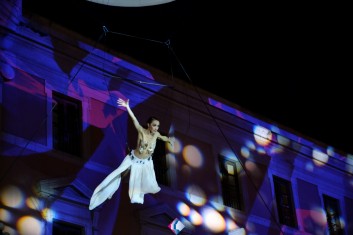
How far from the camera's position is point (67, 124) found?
16.8 meters

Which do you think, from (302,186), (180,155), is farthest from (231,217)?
(302,186)

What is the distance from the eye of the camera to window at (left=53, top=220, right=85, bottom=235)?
1523 centimetres

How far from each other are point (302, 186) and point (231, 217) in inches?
135

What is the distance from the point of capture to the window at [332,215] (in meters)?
21.9

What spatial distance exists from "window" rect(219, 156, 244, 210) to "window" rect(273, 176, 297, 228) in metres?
1.41

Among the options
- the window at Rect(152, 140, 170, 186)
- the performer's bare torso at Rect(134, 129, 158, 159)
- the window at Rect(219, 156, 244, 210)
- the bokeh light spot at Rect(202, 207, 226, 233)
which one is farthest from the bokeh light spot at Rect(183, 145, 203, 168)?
the performer's bare torso at Rect(134, 129, 158, 159)

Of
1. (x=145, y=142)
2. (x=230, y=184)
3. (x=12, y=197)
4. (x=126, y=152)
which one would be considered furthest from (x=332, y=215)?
(x=12, y=197)

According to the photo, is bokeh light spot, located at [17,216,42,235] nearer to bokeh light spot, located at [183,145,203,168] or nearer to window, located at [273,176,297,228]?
bokeh light spot, located at [183,145,203,168]

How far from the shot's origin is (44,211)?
14992mm

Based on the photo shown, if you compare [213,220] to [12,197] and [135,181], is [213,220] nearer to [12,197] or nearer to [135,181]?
[135,181]

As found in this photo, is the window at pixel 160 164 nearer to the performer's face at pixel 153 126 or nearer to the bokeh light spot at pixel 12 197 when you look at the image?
the performer's face at pixel 153 126

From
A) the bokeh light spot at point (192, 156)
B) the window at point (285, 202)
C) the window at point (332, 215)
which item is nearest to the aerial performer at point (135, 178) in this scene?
the bokeh light spot at point (192, 156)

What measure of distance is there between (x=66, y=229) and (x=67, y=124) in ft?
8.32

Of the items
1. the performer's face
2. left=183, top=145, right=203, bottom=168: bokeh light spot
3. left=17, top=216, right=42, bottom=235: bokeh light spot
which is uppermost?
left=183, top=145, right=203, bottom=168: bokeh light spot
